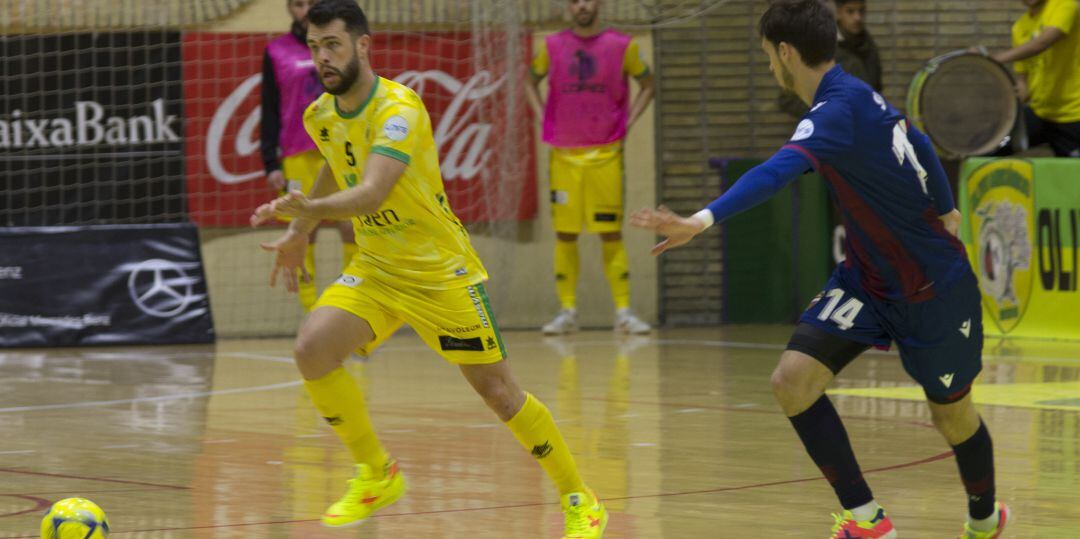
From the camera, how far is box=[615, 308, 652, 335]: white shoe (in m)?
13.0

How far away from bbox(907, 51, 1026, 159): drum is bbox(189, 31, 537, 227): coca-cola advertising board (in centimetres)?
334

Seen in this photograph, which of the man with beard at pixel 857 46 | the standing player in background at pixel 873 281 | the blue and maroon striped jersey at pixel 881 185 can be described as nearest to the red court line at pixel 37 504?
the standing player in background at pixel 873 281

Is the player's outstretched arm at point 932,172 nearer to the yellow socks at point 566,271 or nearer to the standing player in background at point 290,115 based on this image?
the standing player in background at point 290,115

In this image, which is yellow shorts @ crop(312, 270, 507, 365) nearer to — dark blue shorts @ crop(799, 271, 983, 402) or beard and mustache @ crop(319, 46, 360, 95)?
beard and mustache @ crop(319, 46, 360, 95)

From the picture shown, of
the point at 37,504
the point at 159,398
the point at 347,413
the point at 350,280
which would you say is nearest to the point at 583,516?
the point at 347,413

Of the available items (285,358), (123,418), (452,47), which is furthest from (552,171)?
(123,418)

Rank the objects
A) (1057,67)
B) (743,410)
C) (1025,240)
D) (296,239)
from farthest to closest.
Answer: (1057,67), (1025,240), (743,410), (296,239)

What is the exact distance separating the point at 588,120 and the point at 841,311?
7.79 meters

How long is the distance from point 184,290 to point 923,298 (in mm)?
8690

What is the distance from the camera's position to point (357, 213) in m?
5.24

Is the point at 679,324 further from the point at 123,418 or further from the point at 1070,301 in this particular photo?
the point at 123,418

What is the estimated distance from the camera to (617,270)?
509 inches

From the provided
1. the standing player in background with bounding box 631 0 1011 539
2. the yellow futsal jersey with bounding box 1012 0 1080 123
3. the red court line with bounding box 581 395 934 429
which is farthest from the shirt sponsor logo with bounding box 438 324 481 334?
the yellow futsal jersey with bounding box 1012 0 1080 123

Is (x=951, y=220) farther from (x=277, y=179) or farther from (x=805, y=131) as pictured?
(x=277, y=179)
